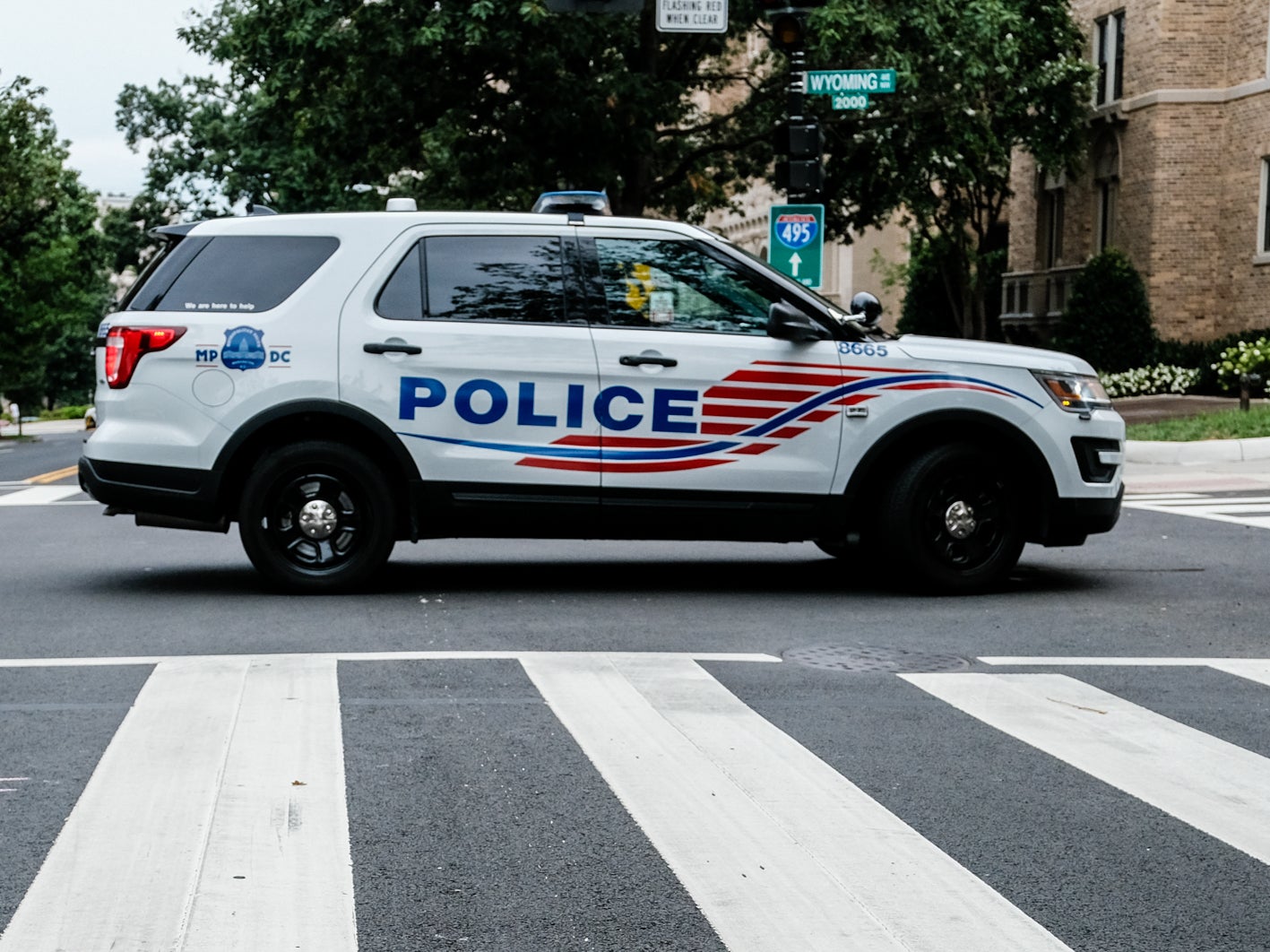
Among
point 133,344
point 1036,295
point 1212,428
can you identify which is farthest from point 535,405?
point 1036,295

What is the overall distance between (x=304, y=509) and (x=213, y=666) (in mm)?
2115

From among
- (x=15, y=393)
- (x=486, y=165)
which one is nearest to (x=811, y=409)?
(x=486, y=165)

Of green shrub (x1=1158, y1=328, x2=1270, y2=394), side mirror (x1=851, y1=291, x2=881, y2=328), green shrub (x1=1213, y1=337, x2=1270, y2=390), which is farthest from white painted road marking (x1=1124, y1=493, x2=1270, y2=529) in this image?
green shrub (x1=1158, y1=328, x2=1270, y2=394)

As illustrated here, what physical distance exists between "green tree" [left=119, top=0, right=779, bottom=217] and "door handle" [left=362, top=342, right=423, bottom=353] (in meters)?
13.8

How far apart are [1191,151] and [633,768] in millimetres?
28446

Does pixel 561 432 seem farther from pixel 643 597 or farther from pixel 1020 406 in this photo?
pixel 1020 406

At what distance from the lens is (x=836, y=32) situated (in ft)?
74.2

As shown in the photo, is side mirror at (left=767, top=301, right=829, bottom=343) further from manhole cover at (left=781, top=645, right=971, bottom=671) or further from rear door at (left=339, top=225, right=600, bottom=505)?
manhole cover at (left=781, top=645, right=971, bottom=671)

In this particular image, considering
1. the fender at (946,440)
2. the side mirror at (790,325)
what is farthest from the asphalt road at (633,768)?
the side mirror at (790,325)

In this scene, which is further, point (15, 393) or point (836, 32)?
point (15, 393)

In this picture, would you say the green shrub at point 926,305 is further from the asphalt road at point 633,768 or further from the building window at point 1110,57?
the asphalt road at point 633,768

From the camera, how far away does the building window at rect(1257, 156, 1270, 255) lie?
29750 millimetres

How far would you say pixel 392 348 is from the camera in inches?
343

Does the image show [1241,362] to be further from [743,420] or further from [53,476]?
[743,420]
